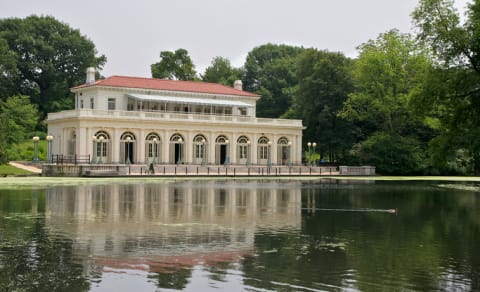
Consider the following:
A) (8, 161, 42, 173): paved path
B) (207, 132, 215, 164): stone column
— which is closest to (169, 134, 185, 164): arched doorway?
(207, 132, 215, 164): stone column

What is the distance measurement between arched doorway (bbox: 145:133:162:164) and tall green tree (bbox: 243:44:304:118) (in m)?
29.1

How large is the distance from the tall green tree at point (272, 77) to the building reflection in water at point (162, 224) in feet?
223

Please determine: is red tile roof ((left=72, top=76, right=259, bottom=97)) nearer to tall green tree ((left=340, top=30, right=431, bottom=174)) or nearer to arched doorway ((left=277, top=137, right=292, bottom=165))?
arched doorway ((left=277, top=137, right=292, bottom=165))

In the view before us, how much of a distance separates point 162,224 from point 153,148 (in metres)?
51.1

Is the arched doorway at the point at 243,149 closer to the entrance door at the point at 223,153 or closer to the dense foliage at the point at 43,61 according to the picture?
the entrance door at the point at 223,153

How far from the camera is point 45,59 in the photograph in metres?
94.0

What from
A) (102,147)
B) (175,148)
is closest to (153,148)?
(175,148)

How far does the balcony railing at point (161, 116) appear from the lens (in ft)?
222

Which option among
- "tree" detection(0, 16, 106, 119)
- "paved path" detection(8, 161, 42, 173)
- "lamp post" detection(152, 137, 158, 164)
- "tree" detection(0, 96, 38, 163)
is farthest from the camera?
"tree" detection(0, 16, 106, 119)

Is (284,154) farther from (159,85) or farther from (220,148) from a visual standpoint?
(159,85)

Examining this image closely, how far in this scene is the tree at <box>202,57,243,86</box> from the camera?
11119 cm

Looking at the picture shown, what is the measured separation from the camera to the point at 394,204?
96.3ft

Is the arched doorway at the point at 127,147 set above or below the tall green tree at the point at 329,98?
below

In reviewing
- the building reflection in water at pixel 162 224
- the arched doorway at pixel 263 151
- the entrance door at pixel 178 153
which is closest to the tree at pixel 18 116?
the entrance door at pixel 178 153
